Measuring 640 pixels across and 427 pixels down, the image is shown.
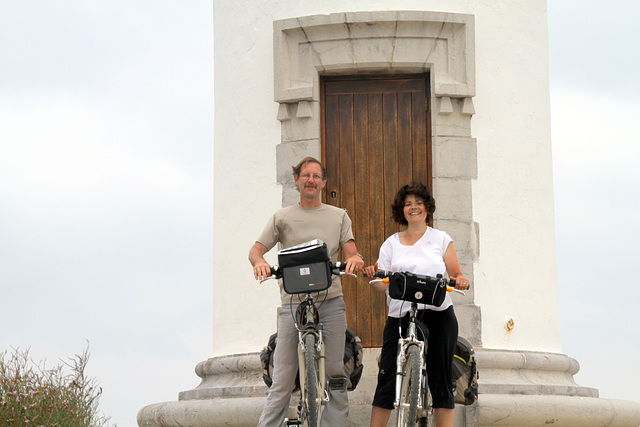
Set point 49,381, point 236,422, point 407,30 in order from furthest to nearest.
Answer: point 49,381 → point 407,30 → point 236,422

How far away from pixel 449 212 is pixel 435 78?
1.23 meters

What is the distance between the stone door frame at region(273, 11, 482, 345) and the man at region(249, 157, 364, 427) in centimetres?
259

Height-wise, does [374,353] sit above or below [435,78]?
below

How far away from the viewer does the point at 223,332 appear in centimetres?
1016

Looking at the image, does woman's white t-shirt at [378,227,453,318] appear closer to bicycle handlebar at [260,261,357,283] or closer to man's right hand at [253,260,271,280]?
bicycle handlebar at [260,261,357,283]

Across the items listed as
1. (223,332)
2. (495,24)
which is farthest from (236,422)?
(495,24)

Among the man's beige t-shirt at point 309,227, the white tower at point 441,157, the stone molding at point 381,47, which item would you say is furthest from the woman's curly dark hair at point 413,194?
the stone molding at point 381,47

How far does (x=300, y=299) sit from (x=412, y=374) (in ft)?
3.09

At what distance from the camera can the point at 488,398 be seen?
9094mm

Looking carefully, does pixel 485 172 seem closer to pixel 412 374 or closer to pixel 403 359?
pixel 403 359

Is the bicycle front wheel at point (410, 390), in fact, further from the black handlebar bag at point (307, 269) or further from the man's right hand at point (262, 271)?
the man's right hand at point (262, 271)

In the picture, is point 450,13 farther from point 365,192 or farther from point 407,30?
point 365,192

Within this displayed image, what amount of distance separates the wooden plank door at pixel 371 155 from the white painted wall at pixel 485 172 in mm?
521

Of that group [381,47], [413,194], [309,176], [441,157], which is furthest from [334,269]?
[381,47]
